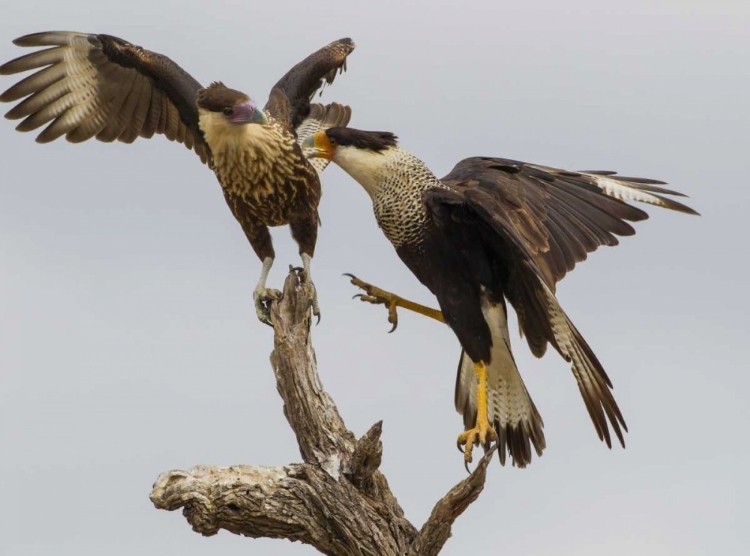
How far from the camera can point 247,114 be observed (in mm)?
7523

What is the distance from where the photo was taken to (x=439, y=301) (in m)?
7.65

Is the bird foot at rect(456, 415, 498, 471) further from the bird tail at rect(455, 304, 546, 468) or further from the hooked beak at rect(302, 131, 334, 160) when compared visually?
the hooked beak at rect(302, 131, 334, 160)

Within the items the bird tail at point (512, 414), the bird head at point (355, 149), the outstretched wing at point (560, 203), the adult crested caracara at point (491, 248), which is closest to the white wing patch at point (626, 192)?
the outstretched wing at point (560, 203)

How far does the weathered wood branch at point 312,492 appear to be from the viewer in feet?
21.5

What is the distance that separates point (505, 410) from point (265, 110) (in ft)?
7.94

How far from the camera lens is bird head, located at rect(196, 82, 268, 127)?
754 centimetres

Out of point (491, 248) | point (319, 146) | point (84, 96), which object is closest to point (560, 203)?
point (491, 248)

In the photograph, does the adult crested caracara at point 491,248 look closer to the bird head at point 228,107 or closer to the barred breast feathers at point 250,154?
the barred breast feathers at point 250,154

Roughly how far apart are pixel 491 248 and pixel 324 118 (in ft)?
7.78

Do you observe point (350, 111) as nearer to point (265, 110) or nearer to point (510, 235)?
point (265, 110)

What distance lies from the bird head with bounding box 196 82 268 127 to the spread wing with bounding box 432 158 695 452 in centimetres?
110

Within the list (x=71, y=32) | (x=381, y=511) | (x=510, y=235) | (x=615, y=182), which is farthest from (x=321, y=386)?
→ (x=71, y=32)

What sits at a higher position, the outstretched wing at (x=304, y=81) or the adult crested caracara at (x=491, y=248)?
the outstretched wing at (x=304, y=81)

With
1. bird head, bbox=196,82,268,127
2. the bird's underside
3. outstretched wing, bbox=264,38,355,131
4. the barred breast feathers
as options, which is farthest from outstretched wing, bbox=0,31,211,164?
the bird's underside
